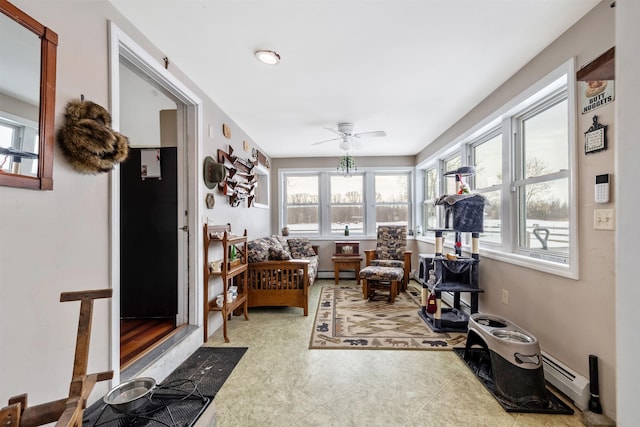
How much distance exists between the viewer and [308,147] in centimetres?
491

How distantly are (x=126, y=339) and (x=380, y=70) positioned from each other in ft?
9.96

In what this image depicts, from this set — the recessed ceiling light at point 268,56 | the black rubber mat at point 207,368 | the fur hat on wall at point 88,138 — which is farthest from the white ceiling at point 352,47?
the black rubber mat at point 207,368

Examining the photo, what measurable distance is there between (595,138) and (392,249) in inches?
133

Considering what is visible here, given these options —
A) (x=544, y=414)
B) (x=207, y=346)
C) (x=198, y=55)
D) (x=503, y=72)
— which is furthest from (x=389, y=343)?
(x=198, y=55)

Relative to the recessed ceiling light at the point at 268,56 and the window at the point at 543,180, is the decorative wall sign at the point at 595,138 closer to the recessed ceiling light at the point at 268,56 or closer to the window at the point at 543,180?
the window at the point at 543,180

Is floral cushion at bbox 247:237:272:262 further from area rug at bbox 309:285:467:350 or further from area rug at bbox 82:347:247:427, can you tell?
area rug at bbox 82:347:247:427

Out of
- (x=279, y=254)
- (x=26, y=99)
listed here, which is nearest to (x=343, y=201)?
(x=279, y=254)

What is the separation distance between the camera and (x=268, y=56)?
2.07 metres

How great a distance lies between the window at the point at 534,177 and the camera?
192 centimetres

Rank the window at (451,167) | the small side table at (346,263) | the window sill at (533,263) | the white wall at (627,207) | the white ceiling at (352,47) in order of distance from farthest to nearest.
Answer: the small side table at (346,263), the window at (451,167), the window sill at (533,263), the white ceiling at (352,47), the white wall at (627,207)

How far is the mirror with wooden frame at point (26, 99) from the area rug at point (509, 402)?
110 inches

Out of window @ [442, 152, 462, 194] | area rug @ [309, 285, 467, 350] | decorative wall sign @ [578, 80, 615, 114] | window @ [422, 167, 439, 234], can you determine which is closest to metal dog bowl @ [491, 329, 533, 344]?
area rug @ [309, 285, 467, 350]

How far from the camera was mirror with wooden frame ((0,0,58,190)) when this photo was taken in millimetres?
1085

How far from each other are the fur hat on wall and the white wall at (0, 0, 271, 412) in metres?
0.04
